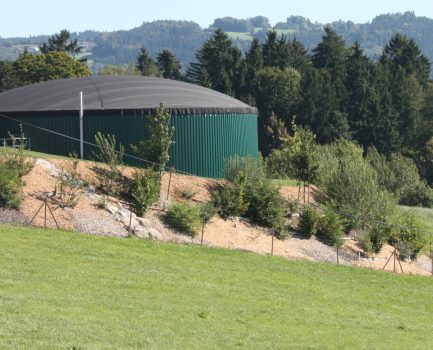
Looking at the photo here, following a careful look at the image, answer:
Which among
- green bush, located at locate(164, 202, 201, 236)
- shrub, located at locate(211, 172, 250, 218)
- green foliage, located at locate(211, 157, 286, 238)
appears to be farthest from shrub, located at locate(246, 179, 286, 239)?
green bush, located at locate(164, 202, 201, 236)

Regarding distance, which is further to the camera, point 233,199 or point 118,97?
point 118,97

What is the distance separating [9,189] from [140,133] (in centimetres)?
1183

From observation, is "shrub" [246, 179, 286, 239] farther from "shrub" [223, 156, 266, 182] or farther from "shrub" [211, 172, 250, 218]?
"shrub" [223, 156, 266, 182]

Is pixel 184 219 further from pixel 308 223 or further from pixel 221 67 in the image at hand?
pixel 221 67

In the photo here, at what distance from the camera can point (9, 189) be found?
30516mm

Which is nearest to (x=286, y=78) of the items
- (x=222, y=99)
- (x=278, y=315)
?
(x=222, y=99)

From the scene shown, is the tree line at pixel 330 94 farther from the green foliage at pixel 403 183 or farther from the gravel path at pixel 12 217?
the gravel path at pixel 12 217

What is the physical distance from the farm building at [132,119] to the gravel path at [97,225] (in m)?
9.73

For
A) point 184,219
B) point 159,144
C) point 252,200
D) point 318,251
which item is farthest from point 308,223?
point 159,144

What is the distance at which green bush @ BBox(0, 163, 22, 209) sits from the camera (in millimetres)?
30422

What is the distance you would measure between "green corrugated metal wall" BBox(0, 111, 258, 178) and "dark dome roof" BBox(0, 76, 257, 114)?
1.29 feet

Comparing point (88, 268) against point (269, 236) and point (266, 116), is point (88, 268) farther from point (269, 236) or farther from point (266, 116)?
point (266, 116)

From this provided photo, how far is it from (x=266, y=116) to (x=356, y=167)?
48963 mm

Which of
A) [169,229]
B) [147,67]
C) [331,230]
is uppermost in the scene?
[169,229]
